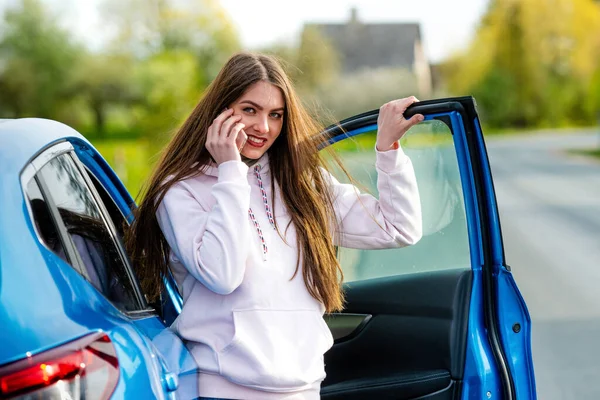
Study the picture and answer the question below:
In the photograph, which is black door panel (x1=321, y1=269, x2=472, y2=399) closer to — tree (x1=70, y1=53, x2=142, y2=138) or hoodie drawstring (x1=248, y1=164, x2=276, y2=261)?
hoodie drawstring (x1=248, y1=164, x2=276, y2=261)

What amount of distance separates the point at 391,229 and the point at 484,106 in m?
62.4

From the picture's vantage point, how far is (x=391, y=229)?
8.84 feet

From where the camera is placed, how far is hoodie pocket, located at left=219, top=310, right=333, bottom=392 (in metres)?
2.19

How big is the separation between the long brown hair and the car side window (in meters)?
0.13

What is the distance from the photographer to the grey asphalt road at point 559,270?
6.27m

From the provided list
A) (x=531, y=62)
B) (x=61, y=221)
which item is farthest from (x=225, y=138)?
(x=531, y=62)

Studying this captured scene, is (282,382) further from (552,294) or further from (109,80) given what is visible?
(109,80)

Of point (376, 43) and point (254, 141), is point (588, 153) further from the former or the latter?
point (254, 141)

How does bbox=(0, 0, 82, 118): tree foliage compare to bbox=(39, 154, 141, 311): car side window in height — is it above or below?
above

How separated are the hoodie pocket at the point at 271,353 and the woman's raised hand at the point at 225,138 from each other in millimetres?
418

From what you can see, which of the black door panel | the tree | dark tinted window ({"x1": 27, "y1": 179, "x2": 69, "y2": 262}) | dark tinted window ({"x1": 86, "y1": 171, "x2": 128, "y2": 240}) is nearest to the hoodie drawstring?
dark tinted window ({"x1": 86, "y1": 171, "x2": 128, "y2": 240})

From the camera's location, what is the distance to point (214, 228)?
223 centimetres

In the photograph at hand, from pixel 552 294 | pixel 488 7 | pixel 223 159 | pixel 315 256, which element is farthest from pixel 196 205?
pixel 488 7

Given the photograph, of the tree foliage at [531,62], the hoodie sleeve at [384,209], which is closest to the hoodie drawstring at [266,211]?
the hoodie sleeve at [384,209]
